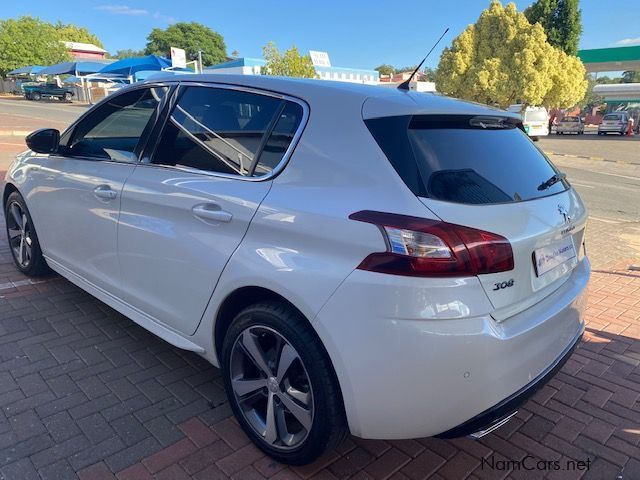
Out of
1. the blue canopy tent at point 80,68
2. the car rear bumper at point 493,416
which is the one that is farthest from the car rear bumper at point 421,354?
the blue canopy tent at point 80,68

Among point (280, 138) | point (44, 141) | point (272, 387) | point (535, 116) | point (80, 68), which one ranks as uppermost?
point (80, 68)

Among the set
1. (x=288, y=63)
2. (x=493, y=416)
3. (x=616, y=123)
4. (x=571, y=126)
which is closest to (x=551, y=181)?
(x=493, y=416)

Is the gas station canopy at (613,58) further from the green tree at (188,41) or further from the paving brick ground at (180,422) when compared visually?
the green tree at (188,41)

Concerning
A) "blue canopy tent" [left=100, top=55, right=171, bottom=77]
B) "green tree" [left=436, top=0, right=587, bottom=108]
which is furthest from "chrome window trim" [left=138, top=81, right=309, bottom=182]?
"blue canopy tent" [left=100, top=55, right=171, bottom=77]

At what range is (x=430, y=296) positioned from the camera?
1.78 meters

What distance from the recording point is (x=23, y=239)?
169 inches

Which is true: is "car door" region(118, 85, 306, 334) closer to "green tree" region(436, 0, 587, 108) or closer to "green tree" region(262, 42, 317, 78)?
"green tree" region(262, 42, 317, 78)

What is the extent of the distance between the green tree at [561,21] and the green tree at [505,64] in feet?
8.80

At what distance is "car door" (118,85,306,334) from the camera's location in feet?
7.57

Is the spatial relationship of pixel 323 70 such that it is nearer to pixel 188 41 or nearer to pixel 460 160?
pixel 460 160

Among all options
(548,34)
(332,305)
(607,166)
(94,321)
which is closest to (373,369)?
(332,305)

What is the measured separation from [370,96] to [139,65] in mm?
27277

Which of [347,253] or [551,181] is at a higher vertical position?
[551,181]

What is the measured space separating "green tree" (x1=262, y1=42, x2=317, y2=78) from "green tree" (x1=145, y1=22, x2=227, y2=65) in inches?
2668
